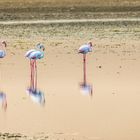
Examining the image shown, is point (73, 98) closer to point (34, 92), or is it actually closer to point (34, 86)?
point (34, 92)

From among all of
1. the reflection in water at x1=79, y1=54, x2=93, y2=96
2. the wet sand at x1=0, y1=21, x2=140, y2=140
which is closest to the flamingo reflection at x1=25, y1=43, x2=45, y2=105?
the wet sand at x1=0, y1=21, x2=140, y2=140

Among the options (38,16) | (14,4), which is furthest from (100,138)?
(14,4)

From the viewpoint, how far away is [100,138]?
10734 mm

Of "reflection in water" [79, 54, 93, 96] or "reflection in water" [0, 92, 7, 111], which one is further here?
"reflection in water" [79, 54, 93, 96]

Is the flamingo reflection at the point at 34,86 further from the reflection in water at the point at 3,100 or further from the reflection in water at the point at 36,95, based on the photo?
the reflection in water at the point at 3,100

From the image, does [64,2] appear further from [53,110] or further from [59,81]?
[53,110]

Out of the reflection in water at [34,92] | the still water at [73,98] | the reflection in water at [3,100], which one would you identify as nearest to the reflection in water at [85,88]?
the still water at [73,98]

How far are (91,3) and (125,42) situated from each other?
19.8 meters

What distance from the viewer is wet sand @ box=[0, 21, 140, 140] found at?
11.4 m

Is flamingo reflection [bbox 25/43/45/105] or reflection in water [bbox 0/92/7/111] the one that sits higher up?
flamingo reflection [bbox 25/43/45/105]

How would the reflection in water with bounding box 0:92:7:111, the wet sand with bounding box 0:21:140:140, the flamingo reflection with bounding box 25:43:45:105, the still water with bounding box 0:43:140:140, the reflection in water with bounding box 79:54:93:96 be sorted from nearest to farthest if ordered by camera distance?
the wet sand with bounding box 0:21:140:140
the still water with bounding box 0:43:140:140
the reflection in water with bounding box 0:92:7:111
the flamingo reflection with bounding box 25:43:45:105
the reflection in water with bounding box 79:54:93:96

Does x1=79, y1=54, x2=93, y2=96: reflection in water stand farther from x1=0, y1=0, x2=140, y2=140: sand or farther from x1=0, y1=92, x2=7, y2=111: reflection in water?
x1=0, y1=92, x2=7, y2=111: reflection in water

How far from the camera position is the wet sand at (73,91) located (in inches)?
447

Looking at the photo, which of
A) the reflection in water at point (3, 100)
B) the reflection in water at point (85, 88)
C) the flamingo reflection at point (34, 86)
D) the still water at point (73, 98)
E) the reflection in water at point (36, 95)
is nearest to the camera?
the still water at point (73, 98)
